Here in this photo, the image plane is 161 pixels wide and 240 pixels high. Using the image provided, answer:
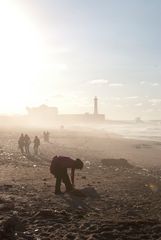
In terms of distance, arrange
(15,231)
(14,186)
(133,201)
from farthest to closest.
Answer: (14,186) → (133,201) → (15,231)

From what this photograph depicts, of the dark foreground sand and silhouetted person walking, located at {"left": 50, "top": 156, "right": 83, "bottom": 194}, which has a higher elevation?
silhouetted person walking, located at {"left": 50, "top": 156, "right": 83, "bottom": 194}

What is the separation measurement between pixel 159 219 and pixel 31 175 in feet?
33.1

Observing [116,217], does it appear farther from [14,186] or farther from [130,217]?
[14,186]

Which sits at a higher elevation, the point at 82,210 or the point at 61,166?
the point at 61,166

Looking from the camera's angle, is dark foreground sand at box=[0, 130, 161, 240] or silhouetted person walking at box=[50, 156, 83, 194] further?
silhouetted person walking at box=[50, 156, 83, 194]

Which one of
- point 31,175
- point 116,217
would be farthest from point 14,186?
point 116,217

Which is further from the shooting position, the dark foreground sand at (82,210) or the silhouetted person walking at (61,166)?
the silhouetted person walking at (61,166)

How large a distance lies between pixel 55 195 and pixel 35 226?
13.6 feet

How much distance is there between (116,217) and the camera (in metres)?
11.0

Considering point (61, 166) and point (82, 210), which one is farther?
point (61, 166)

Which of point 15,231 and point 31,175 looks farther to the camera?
point 31,175

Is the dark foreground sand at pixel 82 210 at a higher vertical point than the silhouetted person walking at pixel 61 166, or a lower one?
lower

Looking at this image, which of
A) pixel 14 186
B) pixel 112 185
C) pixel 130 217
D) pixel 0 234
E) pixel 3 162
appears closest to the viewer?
pixel 0 234

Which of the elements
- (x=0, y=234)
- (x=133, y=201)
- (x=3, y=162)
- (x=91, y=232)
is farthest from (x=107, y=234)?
(x=3, y=162)
